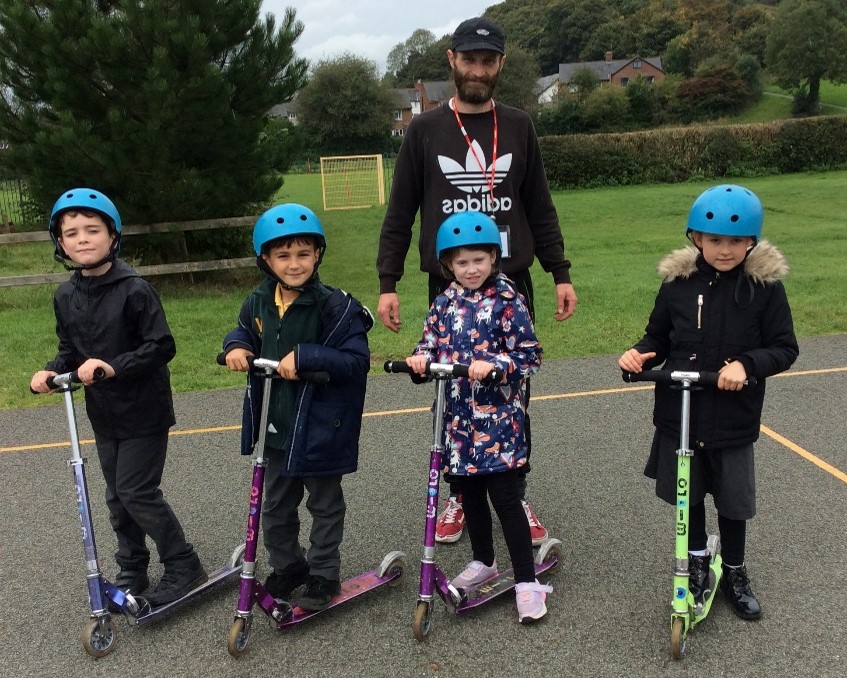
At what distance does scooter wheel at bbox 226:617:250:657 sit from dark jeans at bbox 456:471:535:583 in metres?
1.09

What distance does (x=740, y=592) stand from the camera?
3.37m

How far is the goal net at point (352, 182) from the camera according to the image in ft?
98.0

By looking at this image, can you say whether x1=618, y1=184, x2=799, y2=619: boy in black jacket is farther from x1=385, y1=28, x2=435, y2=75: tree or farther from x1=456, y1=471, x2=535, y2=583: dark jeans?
x1=385, y1=28, x2=435, y2=75: tree

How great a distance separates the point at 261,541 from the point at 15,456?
262 centimetres

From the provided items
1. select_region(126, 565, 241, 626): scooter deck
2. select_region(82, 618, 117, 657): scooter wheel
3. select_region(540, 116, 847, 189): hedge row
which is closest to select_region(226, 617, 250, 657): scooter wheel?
select_region(126, 565, 241, 626): scooter deck

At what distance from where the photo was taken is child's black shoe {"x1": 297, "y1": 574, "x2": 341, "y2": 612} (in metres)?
3.35

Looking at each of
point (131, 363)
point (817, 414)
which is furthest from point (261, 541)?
point (817, 414)

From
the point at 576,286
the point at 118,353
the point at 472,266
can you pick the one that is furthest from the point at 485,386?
the point at 576,286

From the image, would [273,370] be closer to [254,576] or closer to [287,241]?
[287,241]

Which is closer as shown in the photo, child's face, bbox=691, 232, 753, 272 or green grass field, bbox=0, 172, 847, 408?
child's face, bbox=691, 232, 753, 272

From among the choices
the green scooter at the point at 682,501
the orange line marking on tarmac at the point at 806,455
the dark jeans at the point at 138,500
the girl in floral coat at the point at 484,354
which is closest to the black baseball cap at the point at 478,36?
the girl in floral coat at the point at 484,354

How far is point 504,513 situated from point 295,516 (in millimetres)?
944

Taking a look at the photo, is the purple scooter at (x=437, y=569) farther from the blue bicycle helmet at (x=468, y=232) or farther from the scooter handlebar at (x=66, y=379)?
the scooter handlebar at (x=66, y=379)

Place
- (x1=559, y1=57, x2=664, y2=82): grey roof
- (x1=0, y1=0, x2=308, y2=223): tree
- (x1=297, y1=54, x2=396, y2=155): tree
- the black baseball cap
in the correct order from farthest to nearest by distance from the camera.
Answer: (x1=559, y1=57, x2=664, y2=82): grey roof → (x1=297, y1=54, x2=396, y2=155): tree → (x1=0, y1=0, x2=308, y2=223): tree → the black baseball cap
